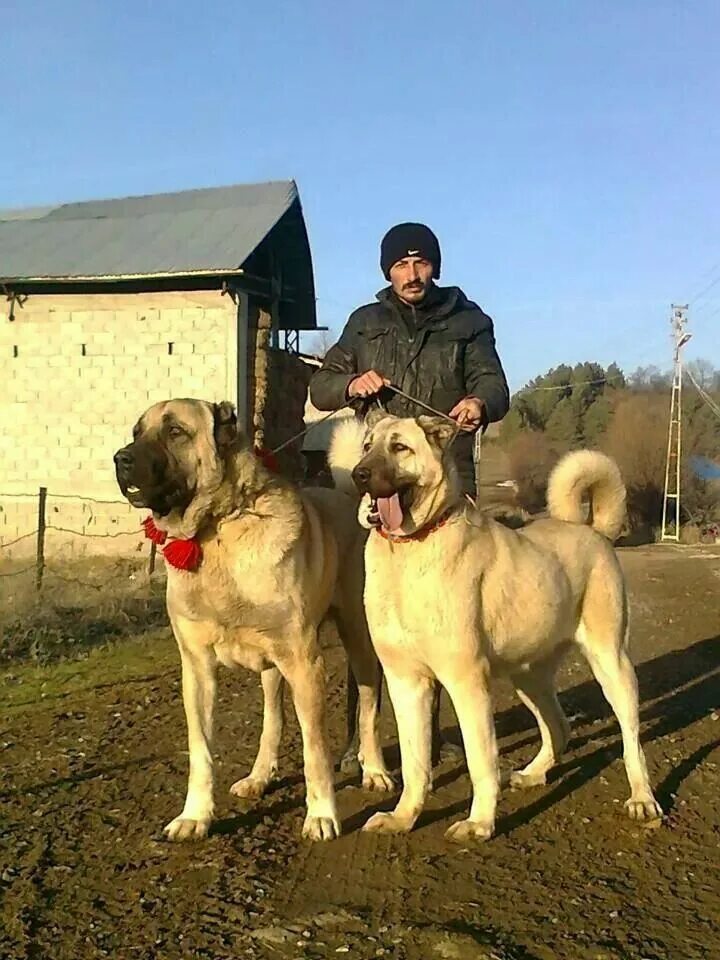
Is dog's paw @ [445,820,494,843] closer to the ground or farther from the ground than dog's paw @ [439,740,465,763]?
farther from the ground

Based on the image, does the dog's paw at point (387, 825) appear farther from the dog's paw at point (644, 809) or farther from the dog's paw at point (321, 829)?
the dog's paw at point (644, 809)

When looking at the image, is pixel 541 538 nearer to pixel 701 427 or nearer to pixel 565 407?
pixel 701 427

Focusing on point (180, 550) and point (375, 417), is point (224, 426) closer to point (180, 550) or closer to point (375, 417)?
point (180, 550)

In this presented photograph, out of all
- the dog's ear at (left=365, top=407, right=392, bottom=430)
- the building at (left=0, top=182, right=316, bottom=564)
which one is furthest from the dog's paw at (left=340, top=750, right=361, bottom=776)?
the building at (left=0, top=182, right=316, bottom=564)

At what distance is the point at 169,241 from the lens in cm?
1438

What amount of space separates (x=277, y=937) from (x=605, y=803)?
1.92 metres

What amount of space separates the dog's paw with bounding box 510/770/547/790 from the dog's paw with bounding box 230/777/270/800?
118 cm

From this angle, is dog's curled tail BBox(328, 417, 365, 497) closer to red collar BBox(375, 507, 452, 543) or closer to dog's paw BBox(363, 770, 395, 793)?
red collar BBox(375, 507, 452, 543)

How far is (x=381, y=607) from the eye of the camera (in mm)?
3752

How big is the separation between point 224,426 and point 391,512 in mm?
791

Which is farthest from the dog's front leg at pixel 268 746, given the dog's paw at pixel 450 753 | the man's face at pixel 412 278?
the man's face at pixel 412 278

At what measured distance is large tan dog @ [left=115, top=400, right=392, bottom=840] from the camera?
3725 millimetres

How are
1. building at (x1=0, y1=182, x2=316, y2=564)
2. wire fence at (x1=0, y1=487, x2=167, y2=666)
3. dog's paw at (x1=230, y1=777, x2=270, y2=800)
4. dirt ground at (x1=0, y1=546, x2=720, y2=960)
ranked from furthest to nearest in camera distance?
1. building at (x1=0, y1=182, x2=316, y2=564)
2. wire fence at (x1=0, y1=487, x2=167, y2=666)
3. dog's paw at (x1=230, y1=777, x2=270, y2=800)
4. dirt ground at (x1=0, y1=546, x2=720, y2=960)

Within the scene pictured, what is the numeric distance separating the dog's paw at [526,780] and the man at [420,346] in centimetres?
139
